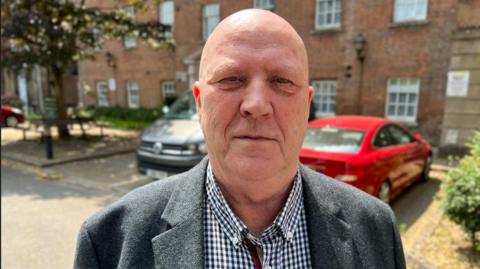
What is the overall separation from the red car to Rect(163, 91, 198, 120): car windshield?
260 cm

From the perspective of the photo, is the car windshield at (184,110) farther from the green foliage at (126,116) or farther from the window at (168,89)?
the window at (168,89)

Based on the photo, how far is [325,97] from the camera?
13180mm

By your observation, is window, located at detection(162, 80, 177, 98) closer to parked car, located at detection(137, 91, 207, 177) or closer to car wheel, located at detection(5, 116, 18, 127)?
parked car, located at detection(137, 91, 207, 177)

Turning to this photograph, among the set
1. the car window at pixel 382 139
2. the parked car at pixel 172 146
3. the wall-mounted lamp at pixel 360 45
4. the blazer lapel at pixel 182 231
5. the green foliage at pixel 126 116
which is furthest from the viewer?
the green foliage at pixel 126 116

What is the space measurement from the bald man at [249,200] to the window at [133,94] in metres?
19.3

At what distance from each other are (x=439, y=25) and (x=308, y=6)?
4.45 meters

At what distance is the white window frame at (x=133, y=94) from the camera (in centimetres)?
1973

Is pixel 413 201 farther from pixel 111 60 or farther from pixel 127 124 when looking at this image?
pixel 111 60

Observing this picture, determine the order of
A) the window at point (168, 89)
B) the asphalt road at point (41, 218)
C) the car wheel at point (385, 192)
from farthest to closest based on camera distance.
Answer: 1. the window at point (168, 89)
2. the car wheel at point (385, 192)
3. the asphalt road at point (41, 218)

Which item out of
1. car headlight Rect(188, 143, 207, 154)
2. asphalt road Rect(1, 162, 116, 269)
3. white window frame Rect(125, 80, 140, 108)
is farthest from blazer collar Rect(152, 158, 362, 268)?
white window frame Rect(125, 80, 140, 108)

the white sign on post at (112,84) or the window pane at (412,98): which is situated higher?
the white sign on post at (112,84)

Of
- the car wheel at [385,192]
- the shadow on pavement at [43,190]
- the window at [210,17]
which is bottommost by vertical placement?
the shadow on pavement at [43,190]

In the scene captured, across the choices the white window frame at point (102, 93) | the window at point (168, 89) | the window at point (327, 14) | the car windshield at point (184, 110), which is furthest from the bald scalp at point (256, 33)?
the white window frame at point (102, 93)

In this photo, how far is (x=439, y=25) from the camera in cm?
1043
